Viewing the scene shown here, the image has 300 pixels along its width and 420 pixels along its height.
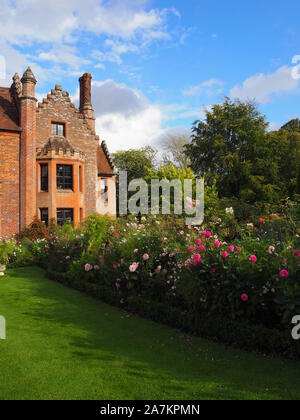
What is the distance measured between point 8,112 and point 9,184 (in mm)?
4735

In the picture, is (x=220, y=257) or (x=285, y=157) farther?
(x=285, y=157)

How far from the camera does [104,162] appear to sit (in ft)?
92.1

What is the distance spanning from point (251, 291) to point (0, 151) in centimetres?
1909

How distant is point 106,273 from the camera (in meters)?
9.86

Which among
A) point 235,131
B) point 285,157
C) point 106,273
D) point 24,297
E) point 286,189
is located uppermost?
point 235,131

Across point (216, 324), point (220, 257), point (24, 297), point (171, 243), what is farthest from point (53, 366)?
point (24, 297)

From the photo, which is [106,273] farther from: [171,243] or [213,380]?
[213,380]

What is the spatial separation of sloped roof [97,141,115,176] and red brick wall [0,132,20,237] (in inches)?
276

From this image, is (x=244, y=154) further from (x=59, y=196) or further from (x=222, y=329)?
Answer: (x=222, y=329)

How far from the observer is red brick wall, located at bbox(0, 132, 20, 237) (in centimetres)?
2122

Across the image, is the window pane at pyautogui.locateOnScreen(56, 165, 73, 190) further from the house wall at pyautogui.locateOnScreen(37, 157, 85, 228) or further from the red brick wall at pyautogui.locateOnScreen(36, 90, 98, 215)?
the red brick wall at pyautogui.locateOnScreen(36, 90, 98, 215)

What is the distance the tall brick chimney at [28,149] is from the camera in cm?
2164

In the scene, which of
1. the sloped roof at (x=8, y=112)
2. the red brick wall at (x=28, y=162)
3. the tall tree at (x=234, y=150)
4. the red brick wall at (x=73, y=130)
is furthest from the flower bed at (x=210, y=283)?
the tall tree at (x=234, y=150)

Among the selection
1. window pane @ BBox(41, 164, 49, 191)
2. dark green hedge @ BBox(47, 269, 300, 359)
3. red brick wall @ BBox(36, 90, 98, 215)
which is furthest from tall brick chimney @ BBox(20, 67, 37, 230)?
dark green hedge @ BBox(47, 269, 300, 359)
